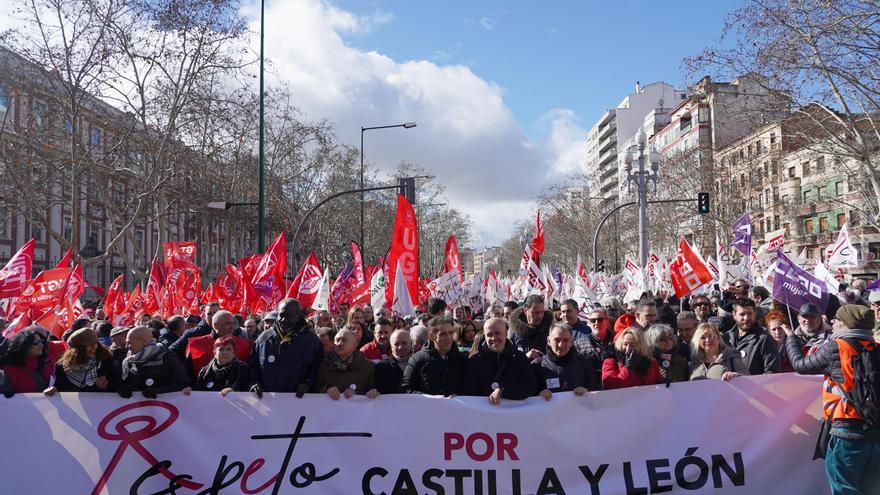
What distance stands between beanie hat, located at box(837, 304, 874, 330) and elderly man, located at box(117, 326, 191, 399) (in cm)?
420

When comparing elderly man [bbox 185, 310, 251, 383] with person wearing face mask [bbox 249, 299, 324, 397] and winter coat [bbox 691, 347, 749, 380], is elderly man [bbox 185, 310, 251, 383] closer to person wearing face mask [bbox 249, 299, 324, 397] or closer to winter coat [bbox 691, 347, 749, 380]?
person wearing face mask [bbox 249, 299, 324, 397]

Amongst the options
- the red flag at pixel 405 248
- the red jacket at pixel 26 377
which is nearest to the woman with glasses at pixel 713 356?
the red jacket at pixel 26 377

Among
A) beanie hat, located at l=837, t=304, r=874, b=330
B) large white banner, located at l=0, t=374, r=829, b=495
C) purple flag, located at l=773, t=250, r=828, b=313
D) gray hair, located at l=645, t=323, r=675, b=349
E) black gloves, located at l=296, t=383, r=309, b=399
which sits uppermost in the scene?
purple flag, located at l=773, t=250, r=828, b=313

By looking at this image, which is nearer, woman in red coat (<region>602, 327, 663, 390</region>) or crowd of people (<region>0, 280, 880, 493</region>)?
crowd of people (<region>0, 280, 880, 493</region>)

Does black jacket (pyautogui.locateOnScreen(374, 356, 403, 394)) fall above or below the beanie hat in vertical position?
below

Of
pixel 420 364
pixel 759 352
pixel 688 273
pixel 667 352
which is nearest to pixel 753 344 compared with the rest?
pixel 759 352

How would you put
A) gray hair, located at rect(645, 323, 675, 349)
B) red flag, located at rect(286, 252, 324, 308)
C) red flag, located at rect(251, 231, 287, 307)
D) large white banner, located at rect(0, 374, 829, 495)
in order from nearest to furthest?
large white banner, located at rect(0, 374, 829, 495) → gray hair, located at rect(645, 323, 675, 349) → red flag, located at rect(251, 231, 287, 307) → red flag, located at rect(286, 252, 324, 308)

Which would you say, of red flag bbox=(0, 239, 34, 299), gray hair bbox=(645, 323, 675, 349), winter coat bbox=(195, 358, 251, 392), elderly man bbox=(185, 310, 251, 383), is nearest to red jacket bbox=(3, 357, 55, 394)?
elderly man bbox=(185, 310, 251, 383)

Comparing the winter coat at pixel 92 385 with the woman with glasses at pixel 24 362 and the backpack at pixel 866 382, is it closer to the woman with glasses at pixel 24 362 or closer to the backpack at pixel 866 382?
the woman with glasses at pixel 24 362

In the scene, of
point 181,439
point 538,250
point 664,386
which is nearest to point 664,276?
point 538,250

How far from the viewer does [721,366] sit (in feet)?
17.8

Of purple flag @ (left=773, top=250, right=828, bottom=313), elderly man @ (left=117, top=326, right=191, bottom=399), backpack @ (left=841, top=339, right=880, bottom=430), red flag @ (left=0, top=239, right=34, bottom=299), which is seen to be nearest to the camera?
backpack @ (left=841, top=339, right=880, bottom=430)

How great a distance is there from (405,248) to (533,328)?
12.8 feet

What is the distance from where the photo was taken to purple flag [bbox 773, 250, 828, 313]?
7.32m
